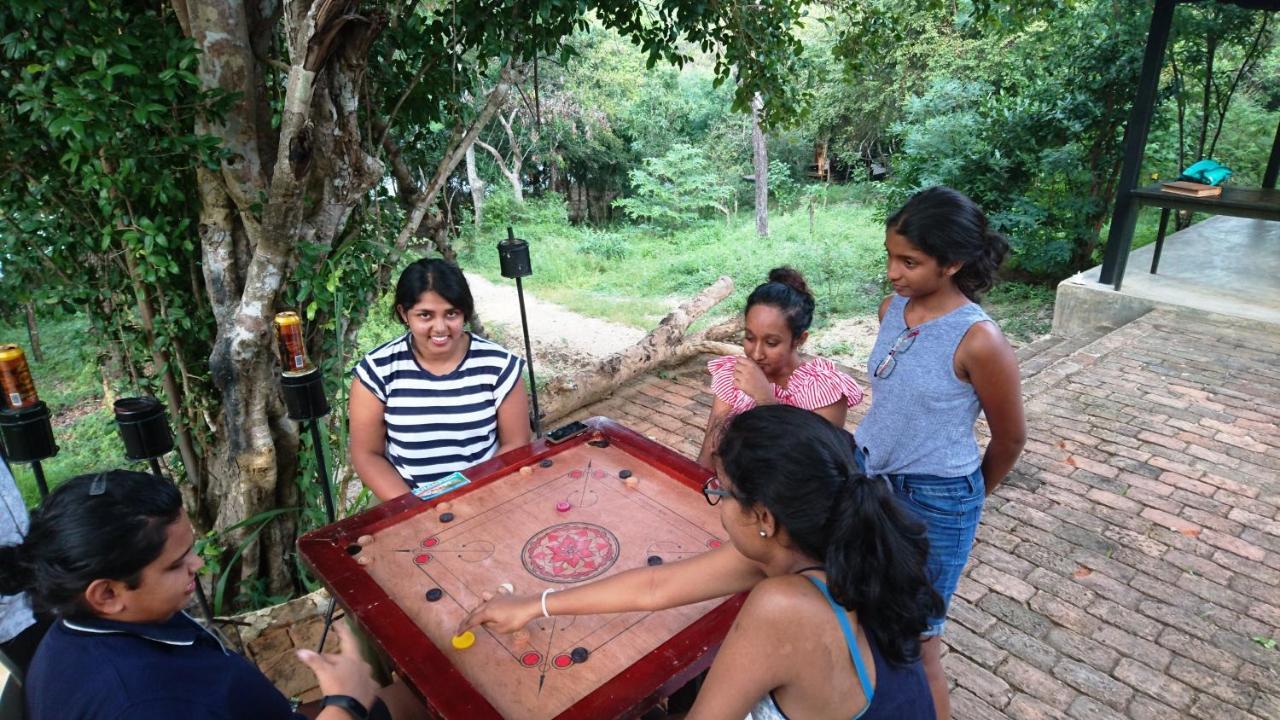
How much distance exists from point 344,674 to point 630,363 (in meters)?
3.88

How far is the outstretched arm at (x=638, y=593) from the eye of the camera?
1584mm

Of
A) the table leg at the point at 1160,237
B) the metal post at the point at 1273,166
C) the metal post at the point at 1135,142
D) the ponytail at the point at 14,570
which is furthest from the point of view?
the metal post at the point at 1273,166

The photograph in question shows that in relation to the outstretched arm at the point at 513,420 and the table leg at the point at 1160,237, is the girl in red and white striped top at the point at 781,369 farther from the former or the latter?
the table leg at the point at 1160,237

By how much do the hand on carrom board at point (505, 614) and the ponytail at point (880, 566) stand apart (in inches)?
28.1

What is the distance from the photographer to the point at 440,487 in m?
2.22

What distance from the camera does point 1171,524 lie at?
3.34m

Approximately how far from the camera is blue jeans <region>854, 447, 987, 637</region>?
1930mm

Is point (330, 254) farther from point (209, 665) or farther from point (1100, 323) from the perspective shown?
point (1100, 323)

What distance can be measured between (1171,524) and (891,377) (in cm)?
236

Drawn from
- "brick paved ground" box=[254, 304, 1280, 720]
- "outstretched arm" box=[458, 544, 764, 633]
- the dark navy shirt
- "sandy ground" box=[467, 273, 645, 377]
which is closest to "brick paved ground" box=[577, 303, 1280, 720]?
"brick paved ground" box=[254, 304, 1280, 720]

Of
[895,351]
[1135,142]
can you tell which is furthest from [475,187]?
[895,351]

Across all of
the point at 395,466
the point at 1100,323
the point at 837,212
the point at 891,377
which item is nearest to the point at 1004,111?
the point at 1100,323

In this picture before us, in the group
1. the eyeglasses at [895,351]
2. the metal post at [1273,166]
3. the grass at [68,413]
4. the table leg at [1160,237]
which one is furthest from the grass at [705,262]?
the eyeglasses at [895,351]

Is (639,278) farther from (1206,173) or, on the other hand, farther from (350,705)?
(350,705)
